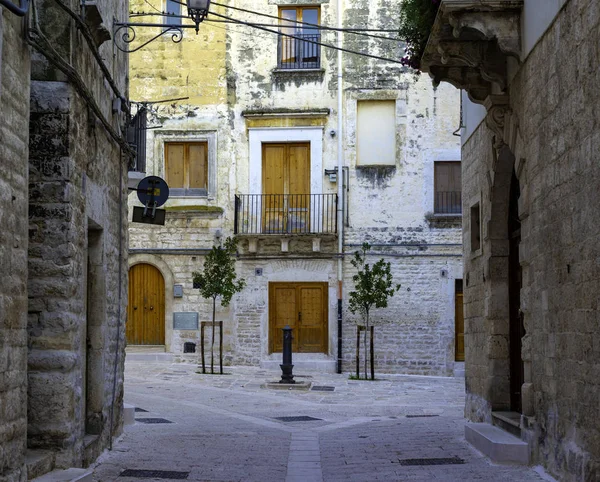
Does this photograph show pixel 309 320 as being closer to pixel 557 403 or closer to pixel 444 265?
pixel 444 265

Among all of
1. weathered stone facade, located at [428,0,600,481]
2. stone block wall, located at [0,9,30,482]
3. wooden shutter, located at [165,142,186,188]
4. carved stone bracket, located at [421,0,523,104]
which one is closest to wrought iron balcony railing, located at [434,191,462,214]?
wooden shutter, located at [165,142,186,188]

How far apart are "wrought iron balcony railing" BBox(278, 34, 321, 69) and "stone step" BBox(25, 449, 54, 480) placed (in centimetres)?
1698

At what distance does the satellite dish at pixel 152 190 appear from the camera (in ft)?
37.6

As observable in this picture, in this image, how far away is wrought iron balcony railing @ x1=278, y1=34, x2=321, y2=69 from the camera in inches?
907

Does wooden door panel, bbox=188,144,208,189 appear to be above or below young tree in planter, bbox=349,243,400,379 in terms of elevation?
above

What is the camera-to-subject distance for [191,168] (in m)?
22.9

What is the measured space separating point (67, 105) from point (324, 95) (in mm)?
15810

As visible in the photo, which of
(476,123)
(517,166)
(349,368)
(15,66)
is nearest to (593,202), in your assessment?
(517,166)

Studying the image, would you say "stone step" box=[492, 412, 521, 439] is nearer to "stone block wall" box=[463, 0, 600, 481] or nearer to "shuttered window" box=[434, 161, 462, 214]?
"stone block wall" box=[463, 0, 600, 481]

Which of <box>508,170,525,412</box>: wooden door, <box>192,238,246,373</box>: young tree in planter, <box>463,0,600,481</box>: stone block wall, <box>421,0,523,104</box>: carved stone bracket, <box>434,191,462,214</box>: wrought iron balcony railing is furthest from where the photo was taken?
<box>434,191,462,214</box>: wrought iron balcony railing

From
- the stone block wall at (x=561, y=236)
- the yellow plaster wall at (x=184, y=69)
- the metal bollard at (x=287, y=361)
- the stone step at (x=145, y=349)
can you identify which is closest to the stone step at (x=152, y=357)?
the stone step at (x=145, y=349)

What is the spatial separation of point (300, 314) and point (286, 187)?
3087mm

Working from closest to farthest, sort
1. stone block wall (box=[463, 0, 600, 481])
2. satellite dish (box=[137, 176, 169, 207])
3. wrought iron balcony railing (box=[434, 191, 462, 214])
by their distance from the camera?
stone block wall (box=[463, 0, 600, 481]), satellite dish (box=[137, 176, 169, 207]), wrought iron balcony railing (box=[434, 191, 462, 214])

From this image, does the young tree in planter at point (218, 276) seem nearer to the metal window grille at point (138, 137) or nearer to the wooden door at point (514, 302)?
the metal window grille at point (138, 137)
